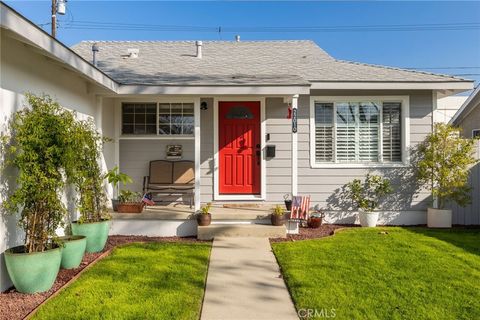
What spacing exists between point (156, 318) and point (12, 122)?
8.37ft

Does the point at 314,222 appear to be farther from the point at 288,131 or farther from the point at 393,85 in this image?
the point at 393,85

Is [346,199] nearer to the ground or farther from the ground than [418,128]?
nearer to the ground

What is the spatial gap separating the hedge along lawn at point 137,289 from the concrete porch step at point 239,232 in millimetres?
869

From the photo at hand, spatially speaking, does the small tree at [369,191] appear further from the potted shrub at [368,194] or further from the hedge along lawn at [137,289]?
the hedge along lawn at [137,289]

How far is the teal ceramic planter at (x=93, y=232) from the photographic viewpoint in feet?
16.1

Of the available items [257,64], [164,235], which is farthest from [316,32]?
[164,235]

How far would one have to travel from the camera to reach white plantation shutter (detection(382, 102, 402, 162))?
7547mm

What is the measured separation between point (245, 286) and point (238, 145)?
159 inches

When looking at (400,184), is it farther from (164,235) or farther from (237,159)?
(164,235)

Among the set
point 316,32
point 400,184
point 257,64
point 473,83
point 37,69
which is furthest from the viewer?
point 316,32

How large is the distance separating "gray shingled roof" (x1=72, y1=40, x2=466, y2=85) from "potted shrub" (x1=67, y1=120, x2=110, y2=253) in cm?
188

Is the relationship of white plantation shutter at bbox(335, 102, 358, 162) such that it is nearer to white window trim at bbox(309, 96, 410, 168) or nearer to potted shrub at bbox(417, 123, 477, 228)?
white window trim at bbox(309, 96, 410, 168)

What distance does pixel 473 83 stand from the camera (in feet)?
22.6

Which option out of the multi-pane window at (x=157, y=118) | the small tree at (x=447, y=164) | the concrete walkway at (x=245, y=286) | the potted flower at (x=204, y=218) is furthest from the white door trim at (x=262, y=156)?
the small tree at (x=447, y=164)
